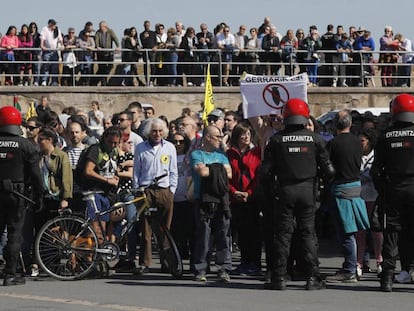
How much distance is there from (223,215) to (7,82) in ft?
60.3

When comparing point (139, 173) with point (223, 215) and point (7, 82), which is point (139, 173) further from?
point (7, 82)

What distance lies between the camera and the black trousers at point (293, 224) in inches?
549

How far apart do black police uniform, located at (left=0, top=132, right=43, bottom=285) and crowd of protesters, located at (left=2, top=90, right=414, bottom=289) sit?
33cm

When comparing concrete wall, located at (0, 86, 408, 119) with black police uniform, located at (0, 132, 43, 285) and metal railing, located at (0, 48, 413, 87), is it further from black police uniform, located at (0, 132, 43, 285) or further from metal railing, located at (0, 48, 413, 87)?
black police uniform, located at (0, 132, 43, 285)

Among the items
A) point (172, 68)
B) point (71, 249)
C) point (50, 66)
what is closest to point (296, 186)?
point (71, 249)

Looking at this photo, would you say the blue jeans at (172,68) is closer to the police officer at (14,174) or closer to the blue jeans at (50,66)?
the blue jeans at (50,66)

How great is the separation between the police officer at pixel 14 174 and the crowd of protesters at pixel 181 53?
55.1 ft

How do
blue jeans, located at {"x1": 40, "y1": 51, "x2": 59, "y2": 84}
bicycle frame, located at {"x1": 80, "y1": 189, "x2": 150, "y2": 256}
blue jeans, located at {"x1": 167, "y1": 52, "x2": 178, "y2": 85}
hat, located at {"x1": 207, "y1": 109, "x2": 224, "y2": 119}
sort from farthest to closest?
blue jeans, located at {"x1": 167, "y1": 52, "x2": 178, "y2": 85} < blue jeans, located at {"x1": 40, "y1": 51, "x2": 59, "y2": 84} < hat, located at {"x1": 207, "y1": 109, "x2": 224, "y2": 119} < bicycle frame, located at {"x1": 80, "y1": 189, "x2": 150, "y2": 256}

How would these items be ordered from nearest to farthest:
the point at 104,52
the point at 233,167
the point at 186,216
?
the point at 233,167
the point at 186,216
the point at 104,52

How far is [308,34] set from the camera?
3397 cm

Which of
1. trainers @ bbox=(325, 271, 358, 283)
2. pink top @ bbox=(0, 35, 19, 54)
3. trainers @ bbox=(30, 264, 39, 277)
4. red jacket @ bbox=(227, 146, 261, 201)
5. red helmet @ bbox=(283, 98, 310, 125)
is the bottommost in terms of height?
trainers @ bbox=(325, 271, 358, 283)

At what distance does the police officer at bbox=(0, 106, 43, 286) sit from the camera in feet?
48.1

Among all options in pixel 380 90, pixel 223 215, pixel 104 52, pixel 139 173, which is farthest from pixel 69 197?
pixel 380 90

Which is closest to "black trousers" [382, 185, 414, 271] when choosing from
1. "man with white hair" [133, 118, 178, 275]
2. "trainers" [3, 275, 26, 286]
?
"man with white hair" [133, 118, 178, 275]
